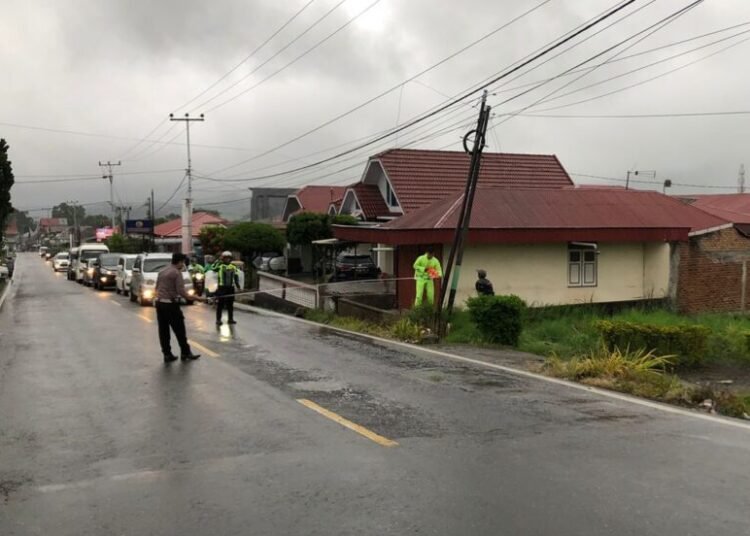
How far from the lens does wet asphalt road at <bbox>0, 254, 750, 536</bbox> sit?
4695mm

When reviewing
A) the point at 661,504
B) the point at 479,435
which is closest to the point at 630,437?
the point at 479,435

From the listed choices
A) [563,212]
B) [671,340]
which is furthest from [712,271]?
[671,340]

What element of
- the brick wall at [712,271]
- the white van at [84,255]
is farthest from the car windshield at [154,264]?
the brick wall at [712,271]

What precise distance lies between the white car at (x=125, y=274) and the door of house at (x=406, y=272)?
1193 cm

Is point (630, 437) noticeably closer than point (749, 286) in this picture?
Yes

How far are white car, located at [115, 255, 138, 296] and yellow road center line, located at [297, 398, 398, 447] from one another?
21797 mm

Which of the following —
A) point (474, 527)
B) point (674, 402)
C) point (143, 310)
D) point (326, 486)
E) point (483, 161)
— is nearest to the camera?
point (474, 527)

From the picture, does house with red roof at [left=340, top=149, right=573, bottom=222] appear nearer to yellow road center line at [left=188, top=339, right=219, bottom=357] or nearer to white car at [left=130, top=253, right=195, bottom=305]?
white car at [left=130, top=253, right=195, bottom=305]

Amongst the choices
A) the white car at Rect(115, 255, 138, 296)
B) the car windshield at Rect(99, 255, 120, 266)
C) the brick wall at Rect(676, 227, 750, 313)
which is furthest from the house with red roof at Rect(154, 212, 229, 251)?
the brick wall at Rect(676, 227, 750, 313)

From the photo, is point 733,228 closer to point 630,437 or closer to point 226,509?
point 630,437

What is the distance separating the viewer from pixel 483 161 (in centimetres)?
3322

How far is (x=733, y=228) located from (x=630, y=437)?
17.7m

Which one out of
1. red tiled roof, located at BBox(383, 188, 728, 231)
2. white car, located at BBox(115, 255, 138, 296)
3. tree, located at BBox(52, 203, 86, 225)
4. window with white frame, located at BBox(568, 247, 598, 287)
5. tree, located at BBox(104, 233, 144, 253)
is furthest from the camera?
tree, located at BBox(52, 203, 86, 225)

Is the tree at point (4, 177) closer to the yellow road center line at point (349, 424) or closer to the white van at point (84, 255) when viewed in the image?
the white van at point (84, 255)
